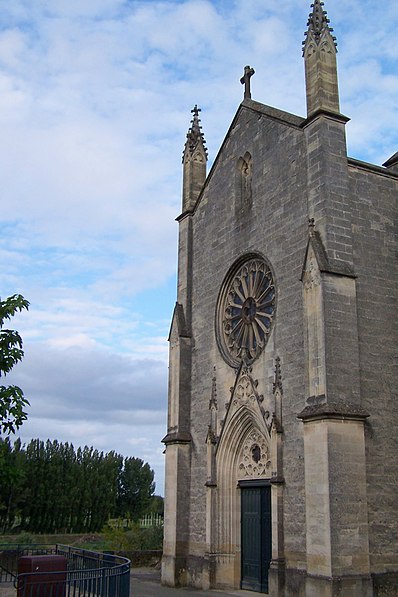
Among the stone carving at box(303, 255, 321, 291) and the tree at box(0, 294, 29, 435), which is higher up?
the stone carving at box(303, 255, 321, 291)

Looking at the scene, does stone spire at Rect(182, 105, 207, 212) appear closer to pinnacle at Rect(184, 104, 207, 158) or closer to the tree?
pinnacle at Rect(184, 104, 207, 158)

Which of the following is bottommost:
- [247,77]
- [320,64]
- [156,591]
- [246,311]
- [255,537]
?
[156,591]

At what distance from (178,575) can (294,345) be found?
292 inches

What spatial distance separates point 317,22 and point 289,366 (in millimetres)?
8283

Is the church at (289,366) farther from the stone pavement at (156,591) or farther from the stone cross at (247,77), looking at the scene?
the stone pavement at (156,591)

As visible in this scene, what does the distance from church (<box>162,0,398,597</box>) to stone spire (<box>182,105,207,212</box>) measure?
1195 mm

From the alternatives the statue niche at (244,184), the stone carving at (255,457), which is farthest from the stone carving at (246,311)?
the stone carving at (255,457)

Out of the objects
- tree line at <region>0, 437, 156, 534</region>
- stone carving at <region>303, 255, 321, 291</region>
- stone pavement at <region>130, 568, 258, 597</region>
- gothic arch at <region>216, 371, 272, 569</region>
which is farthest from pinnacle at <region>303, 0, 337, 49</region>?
tree line at <region>0, 437, 156, 534</region>

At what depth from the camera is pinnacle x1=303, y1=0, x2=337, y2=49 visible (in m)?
15.9

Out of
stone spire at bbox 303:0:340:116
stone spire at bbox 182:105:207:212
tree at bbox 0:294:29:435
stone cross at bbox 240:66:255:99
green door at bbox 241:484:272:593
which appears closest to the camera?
tree at bbox 0:294:29:435

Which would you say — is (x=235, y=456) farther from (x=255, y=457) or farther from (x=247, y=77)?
(x=247, y=77)

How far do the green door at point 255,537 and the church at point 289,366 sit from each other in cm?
5

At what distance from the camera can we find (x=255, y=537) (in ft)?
53.3

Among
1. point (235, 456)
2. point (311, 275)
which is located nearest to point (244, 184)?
point (311, 275)
